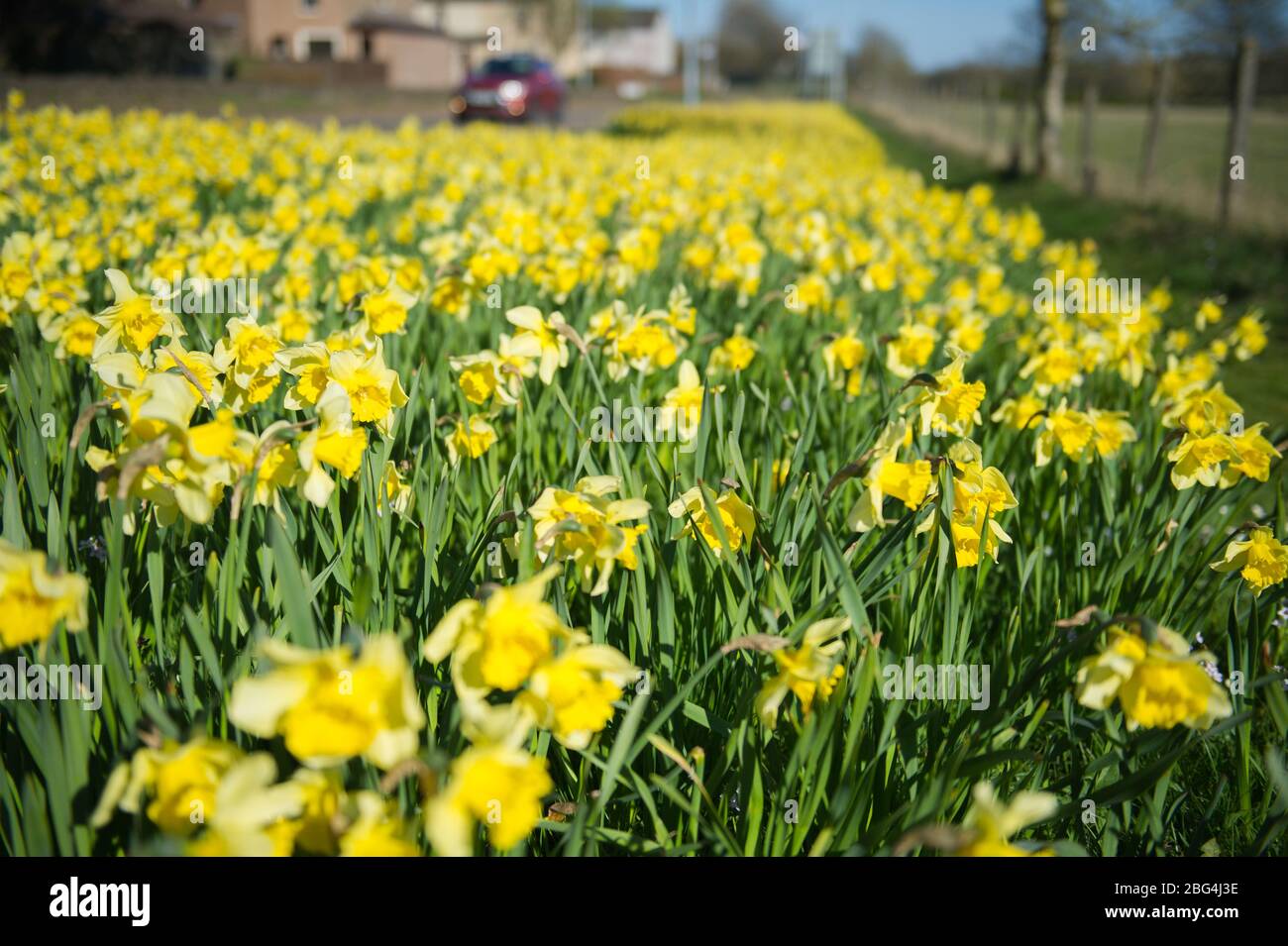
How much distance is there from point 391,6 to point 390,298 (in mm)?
55859

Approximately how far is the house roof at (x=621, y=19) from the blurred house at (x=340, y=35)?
86.1 feet

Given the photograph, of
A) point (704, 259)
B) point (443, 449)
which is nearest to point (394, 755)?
point (443, 449)

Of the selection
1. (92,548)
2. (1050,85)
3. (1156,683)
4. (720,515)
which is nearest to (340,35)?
(1050,85)

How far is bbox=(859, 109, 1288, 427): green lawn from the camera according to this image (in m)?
5.85

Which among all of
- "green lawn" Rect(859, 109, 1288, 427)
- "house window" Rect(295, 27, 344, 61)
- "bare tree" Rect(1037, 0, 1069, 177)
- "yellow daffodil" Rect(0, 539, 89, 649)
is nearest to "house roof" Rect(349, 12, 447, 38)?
"house window" Rect(295, 27, 344, 61)

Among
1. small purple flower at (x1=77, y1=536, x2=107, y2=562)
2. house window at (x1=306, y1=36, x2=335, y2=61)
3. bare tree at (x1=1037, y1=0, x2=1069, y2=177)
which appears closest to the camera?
small purple flower at (x1=77, y1=536, x2=107, y2=562)

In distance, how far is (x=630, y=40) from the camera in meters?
85.8

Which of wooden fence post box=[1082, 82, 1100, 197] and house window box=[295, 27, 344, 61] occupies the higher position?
house window box=[295, 27, 344, 61]

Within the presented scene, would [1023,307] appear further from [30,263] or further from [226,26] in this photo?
[226,26]

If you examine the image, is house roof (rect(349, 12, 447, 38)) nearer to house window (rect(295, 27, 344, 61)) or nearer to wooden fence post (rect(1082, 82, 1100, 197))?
house window (rect(295, 27, 344, 61))

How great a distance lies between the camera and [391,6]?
5147 centimetres

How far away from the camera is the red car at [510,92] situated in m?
Answer: 20.5

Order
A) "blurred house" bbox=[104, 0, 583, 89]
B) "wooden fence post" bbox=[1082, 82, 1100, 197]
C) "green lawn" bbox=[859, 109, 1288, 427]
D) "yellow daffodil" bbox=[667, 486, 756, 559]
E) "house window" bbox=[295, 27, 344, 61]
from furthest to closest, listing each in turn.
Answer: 1. "house window" bbox=[295, 27, 344, 61]
2. "blurred house" bbox=[104, 0, 583, 89]
3. "wooden fence post" bbox=[1082, 82, 1100, 197]
4. "green lawn" bbox=[859, 109, 1288, 427]
5. "yellow daffodil" bbox=[667, 486, 756, 559]

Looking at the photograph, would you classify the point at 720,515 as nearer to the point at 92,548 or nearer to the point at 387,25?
the point at 92,548
